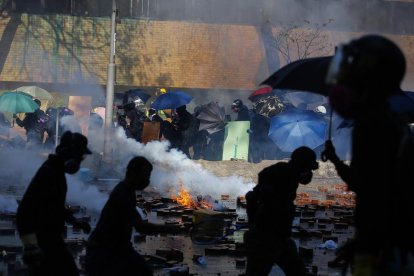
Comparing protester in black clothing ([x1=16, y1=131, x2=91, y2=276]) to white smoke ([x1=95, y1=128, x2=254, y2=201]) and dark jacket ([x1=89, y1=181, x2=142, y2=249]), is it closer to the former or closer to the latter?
dark jacket ([x1=89, y1=181, x2=142, y2=249])

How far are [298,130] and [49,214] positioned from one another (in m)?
12.7

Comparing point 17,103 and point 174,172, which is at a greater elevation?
point 17,103

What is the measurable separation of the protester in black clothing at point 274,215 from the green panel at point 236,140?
1426 cm

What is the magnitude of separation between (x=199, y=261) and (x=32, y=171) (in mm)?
8556

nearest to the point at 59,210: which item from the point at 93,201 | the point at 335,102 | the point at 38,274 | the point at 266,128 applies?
the point at 38,274

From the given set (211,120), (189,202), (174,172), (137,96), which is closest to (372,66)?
(189,202)

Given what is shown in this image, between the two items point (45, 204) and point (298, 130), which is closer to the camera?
point (45, 204)

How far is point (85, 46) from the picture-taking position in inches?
1239

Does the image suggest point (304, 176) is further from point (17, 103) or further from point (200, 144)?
Answer: point (17, 103)

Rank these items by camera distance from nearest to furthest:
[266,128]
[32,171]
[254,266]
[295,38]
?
[254,266]
[32,171]
[266,128]
[295,38]

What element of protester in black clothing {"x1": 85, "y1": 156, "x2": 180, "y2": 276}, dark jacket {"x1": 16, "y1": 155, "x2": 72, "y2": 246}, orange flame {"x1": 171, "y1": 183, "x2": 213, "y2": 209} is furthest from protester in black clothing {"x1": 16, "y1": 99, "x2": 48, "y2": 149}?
dark jacket {"x1": 16, "y1": 155, "x2": 72, "y2": 246}

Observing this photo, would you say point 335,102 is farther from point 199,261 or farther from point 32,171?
point 32,171

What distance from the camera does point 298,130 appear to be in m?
Answer: 17.9

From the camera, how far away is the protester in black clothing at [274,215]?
6391 mm
